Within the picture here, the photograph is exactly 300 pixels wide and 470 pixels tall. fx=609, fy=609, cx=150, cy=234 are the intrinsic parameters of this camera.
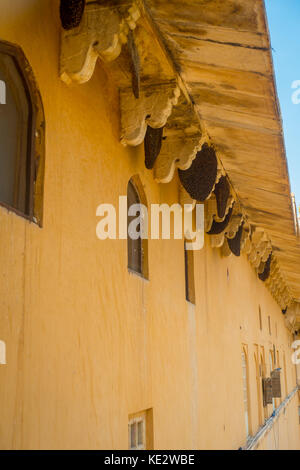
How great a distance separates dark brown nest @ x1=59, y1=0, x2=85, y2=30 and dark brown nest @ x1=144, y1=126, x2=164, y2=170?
1.63 m

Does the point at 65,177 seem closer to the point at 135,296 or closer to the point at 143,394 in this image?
the point at 135,296

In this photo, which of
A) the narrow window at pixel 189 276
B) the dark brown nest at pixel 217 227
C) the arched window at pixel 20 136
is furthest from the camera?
the dark brown nest at pixel 217 227

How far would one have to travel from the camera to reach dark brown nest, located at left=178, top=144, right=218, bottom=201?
6129 millimetres

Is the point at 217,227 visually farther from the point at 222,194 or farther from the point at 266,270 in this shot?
the point at 266,270

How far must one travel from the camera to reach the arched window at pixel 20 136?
315 centimetres

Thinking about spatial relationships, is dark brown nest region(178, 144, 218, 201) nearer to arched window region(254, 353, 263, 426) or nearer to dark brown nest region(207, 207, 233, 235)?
dark brown nest region(207, 207, 233, 235)

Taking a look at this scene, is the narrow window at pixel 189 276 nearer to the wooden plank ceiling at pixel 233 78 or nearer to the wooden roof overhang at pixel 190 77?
the wooden roof overhang at pixel 190 77

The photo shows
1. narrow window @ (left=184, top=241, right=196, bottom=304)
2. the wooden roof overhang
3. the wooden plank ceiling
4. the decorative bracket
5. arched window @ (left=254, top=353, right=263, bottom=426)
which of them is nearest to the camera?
the wooden roof overhang

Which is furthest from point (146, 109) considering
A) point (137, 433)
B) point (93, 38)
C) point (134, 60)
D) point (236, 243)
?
point (236, 243)

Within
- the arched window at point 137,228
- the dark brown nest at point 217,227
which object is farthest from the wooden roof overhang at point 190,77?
the dark brown nest at point 217,227

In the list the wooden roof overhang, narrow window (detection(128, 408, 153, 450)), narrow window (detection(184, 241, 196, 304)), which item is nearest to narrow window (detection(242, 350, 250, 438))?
narrow window (detection(184, 241, 196, 304))

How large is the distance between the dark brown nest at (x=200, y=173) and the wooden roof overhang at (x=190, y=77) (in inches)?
0.6

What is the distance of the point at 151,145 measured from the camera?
5219 mm

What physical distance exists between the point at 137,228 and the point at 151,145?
721 mm
